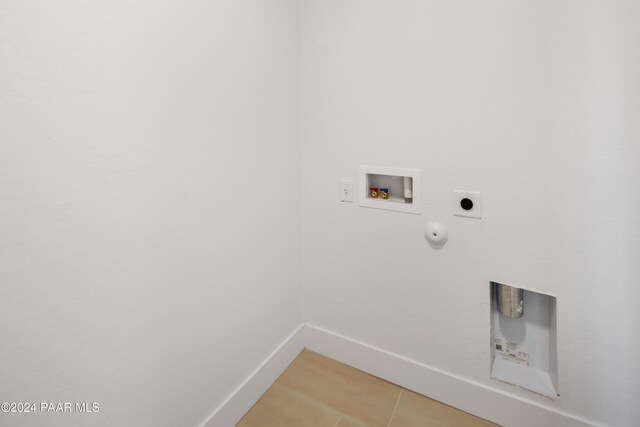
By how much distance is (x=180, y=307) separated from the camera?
1068mm

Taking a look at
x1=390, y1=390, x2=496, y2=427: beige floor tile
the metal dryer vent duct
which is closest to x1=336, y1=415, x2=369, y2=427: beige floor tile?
x1=390, y1=390, x2=496, y2=427: beige floor tile

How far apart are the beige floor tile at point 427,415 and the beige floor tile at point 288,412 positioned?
0.28 meters

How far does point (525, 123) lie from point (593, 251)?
0.49 metres

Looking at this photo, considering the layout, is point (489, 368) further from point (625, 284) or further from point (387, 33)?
point (387, 33)

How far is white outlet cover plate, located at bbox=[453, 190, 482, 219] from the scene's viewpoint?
1.24 m

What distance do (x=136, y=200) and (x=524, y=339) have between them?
1537mm

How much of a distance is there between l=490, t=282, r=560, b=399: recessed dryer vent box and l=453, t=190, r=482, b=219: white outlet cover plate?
0.31 meters

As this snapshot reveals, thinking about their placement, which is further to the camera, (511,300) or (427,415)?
(427,415)

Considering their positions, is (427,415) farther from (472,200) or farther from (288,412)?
(472,200)

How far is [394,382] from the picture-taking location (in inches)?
60.2

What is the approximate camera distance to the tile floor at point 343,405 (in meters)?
1.32

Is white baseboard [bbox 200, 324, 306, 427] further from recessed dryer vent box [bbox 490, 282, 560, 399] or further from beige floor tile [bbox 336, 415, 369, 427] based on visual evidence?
recessed dryer vent box [bbox 490, 282, 560, 399]

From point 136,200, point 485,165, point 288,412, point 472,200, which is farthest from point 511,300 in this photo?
point 136,200

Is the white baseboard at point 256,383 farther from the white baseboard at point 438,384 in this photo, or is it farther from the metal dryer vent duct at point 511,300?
the metal dryer vent duct at point 511,300
